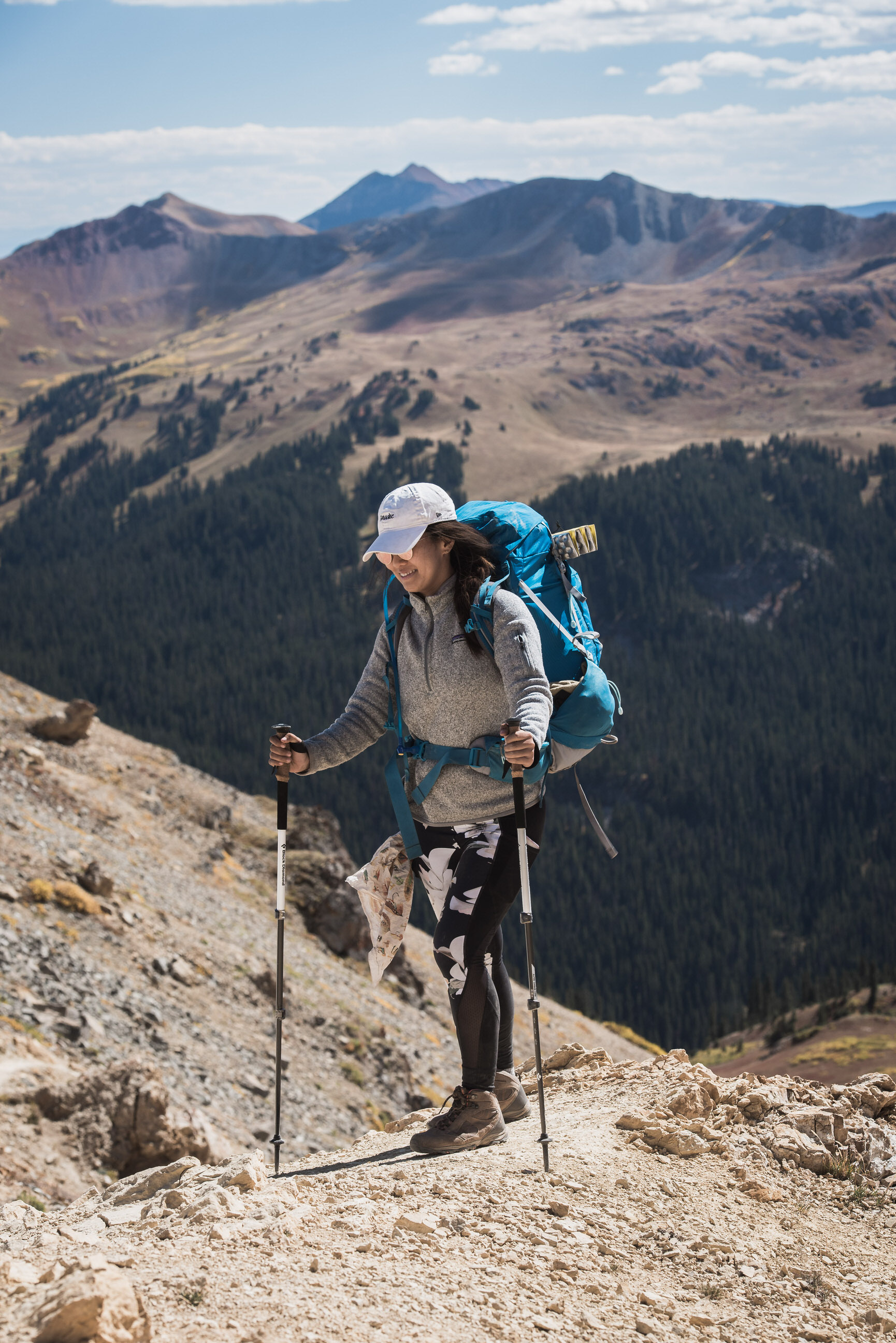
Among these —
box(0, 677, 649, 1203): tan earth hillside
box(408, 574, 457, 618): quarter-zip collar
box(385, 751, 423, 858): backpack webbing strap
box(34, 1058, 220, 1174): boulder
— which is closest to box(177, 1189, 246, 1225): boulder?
box(385, 751, 423, 858): backpack webbing strap

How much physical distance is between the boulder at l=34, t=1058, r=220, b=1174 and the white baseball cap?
10.2m

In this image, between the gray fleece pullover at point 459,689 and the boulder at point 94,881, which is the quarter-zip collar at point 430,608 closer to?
the gray fleece pullover at point 459,689

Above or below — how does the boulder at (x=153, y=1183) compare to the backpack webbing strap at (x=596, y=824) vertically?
below

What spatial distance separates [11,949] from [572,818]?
446 feet

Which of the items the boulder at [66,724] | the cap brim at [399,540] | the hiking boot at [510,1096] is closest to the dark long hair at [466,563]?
the cap brim at [399,540]

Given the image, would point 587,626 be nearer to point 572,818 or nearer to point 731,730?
point 572,818

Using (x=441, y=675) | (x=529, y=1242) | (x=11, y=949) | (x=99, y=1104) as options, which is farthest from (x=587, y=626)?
(x=11, y=949)

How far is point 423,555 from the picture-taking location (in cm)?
597

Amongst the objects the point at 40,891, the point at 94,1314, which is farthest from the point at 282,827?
the point at 40,891

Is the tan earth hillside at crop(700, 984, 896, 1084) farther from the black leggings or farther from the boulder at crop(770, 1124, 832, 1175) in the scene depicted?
the black leggings

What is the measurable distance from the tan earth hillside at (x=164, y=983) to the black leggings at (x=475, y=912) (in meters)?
7.11

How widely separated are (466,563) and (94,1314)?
391 cm

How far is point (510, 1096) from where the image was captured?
702cm

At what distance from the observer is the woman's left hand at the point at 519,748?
5504 mm
